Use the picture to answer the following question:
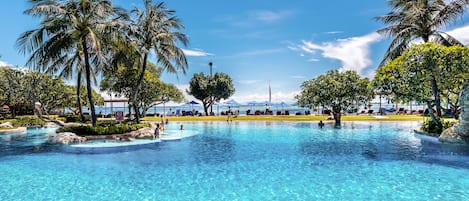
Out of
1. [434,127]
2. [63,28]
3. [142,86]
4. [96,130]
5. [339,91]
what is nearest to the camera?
[96,130]

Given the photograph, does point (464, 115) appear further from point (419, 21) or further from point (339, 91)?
point (339, 91)

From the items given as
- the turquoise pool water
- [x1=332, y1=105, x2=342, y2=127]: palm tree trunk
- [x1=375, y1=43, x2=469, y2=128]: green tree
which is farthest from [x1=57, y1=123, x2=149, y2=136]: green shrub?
[x1=332, y1=105, x2=342, y2=127]: palm tree trunk

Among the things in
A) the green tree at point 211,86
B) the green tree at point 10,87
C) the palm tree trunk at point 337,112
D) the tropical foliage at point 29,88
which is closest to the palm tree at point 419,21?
the palm tree trunk at point 337,112

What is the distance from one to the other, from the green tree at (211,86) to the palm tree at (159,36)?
84.7ft

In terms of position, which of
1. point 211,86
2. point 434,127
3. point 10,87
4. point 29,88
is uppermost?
point 211,86

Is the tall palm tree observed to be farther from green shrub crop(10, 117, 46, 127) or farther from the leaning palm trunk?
the leaning palm trunk

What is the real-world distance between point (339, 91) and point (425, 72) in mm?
10034

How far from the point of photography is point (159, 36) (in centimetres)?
1925

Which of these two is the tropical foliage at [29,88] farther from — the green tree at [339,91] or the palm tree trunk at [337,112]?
the palm tree trunk at [337,112]

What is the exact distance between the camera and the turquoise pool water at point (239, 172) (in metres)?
7.57

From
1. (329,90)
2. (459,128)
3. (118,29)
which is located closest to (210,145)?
(118,29)

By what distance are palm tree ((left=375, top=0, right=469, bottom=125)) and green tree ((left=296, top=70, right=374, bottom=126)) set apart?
14.1ft

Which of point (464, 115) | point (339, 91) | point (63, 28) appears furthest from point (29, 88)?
point (464, 115)

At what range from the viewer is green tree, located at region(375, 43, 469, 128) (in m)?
15.0
